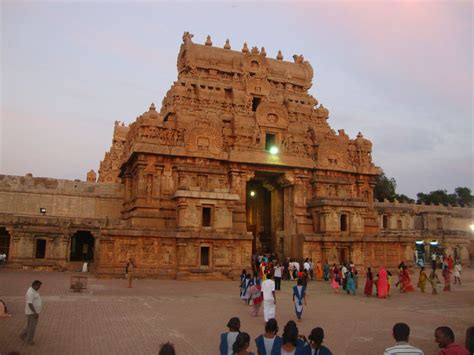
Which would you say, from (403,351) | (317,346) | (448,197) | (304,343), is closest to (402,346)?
(403,351)

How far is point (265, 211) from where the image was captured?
126ft

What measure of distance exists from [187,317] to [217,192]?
1424 centimetres

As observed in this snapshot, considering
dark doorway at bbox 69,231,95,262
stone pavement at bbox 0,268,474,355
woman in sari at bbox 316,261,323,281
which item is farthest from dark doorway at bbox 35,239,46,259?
woman in sari at bbox 316,261,323,281

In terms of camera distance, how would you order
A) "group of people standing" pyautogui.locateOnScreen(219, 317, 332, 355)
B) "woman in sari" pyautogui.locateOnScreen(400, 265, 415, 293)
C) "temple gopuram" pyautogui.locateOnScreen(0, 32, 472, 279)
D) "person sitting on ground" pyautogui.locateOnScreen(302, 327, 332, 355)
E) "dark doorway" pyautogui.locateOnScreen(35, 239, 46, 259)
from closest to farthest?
"group of people standing" pyautogui.locateOnScreen(219, 317, 332, 355) < "person sitting on ground" pyautogui.locateOnScreen(302, 327, 332, 355) < "woman in sari" pyautogui.locateOnScreen(400, 265, 415, 293) < "temple gopuram" pyautogui.locateOnScreen(0, 32, 472, 279) < "dark doorway" pyautogui.locateOnScreen(35, 239, 46, 259)

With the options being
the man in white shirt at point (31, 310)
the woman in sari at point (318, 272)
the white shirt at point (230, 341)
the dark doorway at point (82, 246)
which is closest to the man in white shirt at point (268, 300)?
the man in white shirt at point (31, 310)

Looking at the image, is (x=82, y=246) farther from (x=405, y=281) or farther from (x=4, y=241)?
(x=405, y=281)

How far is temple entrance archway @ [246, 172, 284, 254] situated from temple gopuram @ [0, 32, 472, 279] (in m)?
0.10

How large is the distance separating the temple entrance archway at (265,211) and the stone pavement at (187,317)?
41.6ft

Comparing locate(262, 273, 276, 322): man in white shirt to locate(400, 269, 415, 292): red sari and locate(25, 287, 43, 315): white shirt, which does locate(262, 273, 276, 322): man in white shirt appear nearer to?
locate(25, 287, 43, 315): white shirt

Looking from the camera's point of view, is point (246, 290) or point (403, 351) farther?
point (246, 290)

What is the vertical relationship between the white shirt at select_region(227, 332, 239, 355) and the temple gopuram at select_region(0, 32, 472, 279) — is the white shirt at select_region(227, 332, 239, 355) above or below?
below

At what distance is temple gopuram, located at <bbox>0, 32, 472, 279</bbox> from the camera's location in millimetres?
25797

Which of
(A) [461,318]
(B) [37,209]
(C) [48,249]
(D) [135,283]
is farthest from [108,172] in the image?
(A) [461,318]

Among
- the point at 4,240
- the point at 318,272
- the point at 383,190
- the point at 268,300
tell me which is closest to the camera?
the point at 268,300
